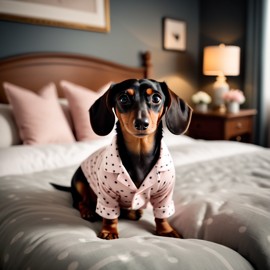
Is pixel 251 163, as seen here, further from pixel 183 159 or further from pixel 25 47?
pixel 25 47

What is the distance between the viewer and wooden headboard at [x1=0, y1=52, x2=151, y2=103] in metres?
2.51

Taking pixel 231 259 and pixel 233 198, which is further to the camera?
pixel 233 198

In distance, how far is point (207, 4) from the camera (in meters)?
3.90

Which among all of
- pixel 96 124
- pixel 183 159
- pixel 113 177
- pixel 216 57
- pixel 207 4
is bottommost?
pixel 183 159

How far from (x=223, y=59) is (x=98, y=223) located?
8.52 feet

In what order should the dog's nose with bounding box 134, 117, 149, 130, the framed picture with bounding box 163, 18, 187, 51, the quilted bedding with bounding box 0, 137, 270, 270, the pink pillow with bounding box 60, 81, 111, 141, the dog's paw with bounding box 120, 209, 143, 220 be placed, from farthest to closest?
the framed picture with bounding box 163, 18, 187, 51
the pink pillow with bounding box 60, 81, 111, 141
the dog's paw with bounding box 120, 209, 143, 220
the dog's nose with bounding box 134, 117, 149, 130
the quilted bedding with bounding box 0, 137, 270, 270

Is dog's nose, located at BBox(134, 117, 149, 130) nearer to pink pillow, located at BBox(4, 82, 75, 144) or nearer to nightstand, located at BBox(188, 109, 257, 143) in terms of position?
pink pillow, located at BBox(4, 82, 75, 144)

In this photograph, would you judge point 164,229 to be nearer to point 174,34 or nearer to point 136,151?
point 136,151

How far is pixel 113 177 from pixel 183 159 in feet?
3.26

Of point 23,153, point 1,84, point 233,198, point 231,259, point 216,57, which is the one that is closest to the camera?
point 231,259

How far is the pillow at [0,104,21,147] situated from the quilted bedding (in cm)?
36

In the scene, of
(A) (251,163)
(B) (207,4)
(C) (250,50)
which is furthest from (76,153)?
(B) (207,4)

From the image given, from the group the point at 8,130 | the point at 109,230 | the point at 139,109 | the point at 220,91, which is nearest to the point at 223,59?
the point at 220,91

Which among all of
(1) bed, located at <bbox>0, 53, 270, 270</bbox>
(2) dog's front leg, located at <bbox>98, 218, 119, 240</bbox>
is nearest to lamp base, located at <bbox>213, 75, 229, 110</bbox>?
(1) bed, located at <bbox>0, 53, 270, 270</bbox>
